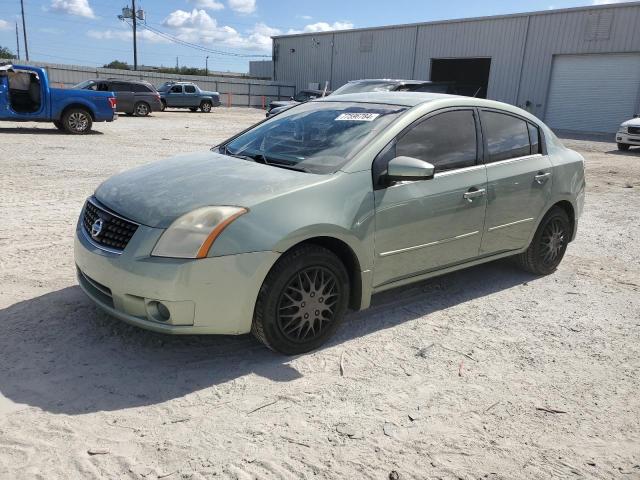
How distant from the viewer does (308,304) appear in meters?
3.47

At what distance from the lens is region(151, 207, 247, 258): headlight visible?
3068 millimetres

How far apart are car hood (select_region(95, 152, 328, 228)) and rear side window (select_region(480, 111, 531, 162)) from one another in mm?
1744

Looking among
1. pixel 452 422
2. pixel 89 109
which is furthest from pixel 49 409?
pixel 89 109

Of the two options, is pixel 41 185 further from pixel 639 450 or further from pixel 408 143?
pixel 639 450

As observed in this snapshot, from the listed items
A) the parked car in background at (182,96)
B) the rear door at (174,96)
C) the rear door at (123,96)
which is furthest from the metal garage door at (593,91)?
the rear door at (123,96)

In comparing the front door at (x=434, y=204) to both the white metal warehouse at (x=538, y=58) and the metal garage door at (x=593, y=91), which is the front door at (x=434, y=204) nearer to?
the white metal warehouse at (x=538, y=58)

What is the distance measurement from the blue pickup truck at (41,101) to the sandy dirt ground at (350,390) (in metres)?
11.8

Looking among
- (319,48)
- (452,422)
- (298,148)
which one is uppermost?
(319,48)

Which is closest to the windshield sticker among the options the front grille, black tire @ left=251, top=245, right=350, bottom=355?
black tire @ left=251, top=245, right=350, bottom=355

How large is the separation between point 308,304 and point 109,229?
1.29 m

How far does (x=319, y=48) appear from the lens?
43844mm

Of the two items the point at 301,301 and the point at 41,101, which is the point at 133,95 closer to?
the point at 41,101

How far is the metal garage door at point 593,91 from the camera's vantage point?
1037 inches

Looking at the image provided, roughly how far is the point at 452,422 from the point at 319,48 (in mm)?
43968
